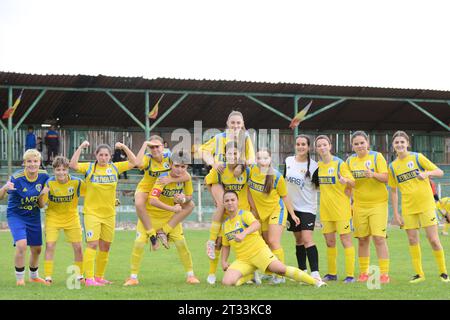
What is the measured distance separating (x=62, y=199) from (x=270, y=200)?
10.0 ft

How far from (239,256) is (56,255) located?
249 inches

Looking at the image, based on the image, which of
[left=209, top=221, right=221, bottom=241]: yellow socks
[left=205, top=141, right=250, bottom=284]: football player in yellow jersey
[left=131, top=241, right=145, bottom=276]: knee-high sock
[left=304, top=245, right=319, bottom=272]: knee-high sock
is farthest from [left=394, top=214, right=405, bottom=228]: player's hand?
[left=131, top=241, right=145, bottom=276]: knee-high sock

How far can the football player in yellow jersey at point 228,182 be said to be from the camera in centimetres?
977

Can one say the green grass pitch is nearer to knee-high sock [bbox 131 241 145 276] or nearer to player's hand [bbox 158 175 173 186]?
knee-high sock [bbox 131 241 145 276]

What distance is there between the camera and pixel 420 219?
32.8ft

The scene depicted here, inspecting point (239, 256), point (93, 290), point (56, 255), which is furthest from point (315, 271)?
point (56, 255)

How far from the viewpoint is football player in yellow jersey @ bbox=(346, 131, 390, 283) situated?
388 inches

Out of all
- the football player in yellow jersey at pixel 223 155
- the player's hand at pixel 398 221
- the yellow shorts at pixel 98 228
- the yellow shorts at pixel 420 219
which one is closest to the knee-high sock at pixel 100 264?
the yellow shorts at pixel 98 228

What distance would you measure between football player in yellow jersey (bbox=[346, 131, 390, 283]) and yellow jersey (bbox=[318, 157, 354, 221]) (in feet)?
0.52

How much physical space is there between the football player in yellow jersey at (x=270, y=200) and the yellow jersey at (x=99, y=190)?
6.60ft

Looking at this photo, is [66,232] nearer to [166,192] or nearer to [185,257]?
[166,192]

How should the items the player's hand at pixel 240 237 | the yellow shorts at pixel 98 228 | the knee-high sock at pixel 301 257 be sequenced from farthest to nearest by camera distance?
the knee-high sock at pixel 301 257 → the yellow shorts at pixel 98 228 → the player's hand at pixel 240 237

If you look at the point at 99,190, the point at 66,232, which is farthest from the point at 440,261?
the point at 66,232

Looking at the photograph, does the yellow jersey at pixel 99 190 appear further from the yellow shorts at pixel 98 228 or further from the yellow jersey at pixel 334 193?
the yellow jersey at pixel 334 193
